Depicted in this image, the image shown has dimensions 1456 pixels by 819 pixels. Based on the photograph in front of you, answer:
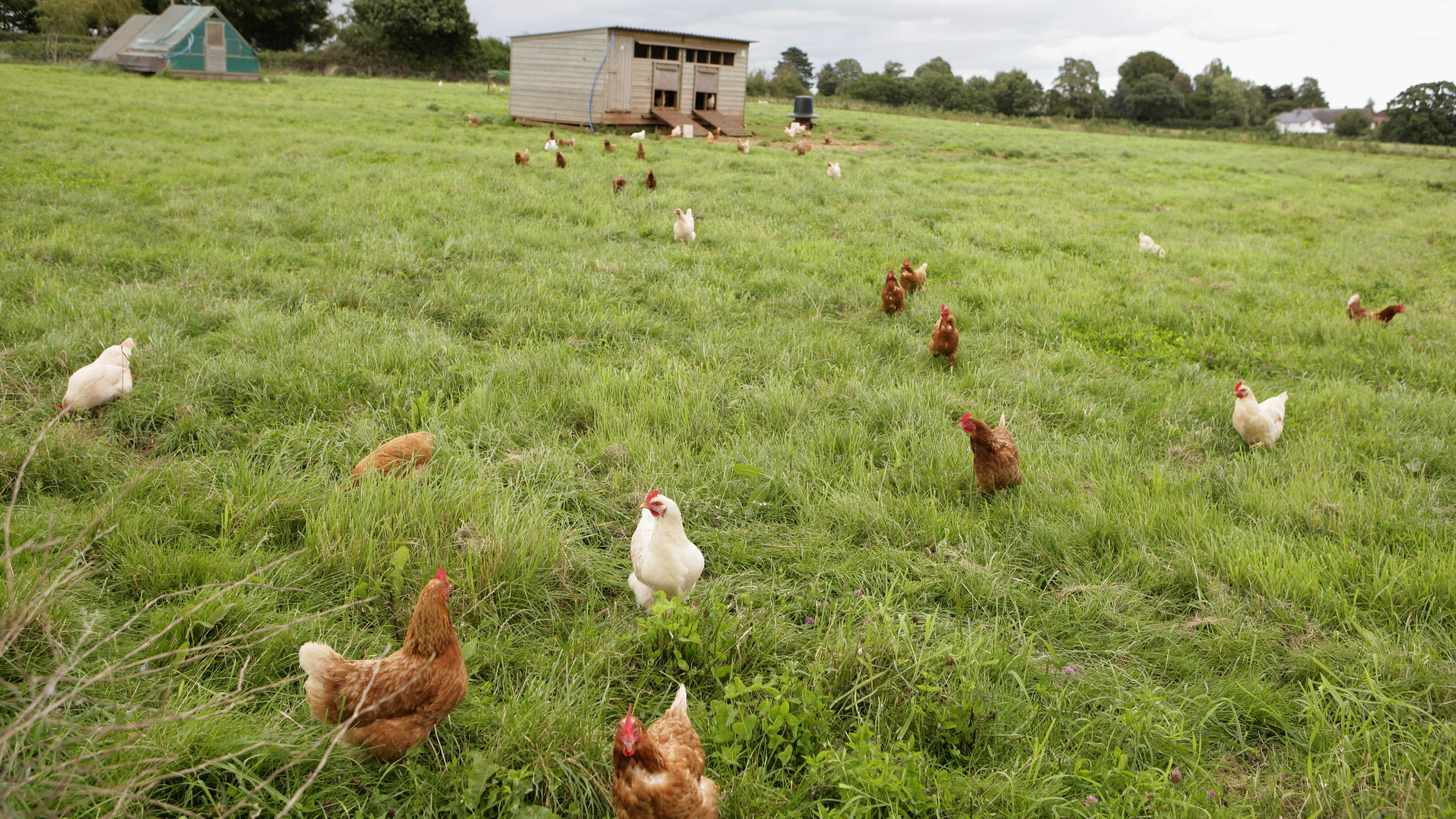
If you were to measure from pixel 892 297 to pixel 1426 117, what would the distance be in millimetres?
51256

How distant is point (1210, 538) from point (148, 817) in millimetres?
3746

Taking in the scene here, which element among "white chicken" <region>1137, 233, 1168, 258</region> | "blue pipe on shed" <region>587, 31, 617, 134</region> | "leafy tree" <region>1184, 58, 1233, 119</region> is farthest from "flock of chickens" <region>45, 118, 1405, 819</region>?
"leafy tree" <region>1184, 58, 1233, 119</region>

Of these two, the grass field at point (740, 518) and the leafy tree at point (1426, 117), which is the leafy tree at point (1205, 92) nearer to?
the leafy tree at point (1426, 117)

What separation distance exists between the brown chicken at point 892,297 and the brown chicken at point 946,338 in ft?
3.04

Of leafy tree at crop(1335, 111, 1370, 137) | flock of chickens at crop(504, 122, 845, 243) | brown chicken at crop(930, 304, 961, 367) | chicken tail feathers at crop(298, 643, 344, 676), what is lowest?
chicken tail feathers at crop(298, 643, 344, 676)

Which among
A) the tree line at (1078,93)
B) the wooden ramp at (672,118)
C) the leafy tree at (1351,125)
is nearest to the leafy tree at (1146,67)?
the tree line at (1078,93)

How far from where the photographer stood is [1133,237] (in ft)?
33.1

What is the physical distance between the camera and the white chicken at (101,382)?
11.7ft

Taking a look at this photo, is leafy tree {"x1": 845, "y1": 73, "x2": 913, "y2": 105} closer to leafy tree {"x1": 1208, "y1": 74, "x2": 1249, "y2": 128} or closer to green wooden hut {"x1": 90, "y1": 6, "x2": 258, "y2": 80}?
leafy tree {"x1": 1208, "y1": 74, "x2": 1249, "y2": 128}

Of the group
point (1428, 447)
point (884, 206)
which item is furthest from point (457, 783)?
point (884, 206)

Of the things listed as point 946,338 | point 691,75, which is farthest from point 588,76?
point 946,338

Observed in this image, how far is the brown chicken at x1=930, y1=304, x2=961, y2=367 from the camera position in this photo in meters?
5.14

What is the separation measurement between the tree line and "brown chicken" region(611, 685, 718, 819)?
52.4m

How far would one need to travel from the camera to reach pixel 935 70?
6994 cm
